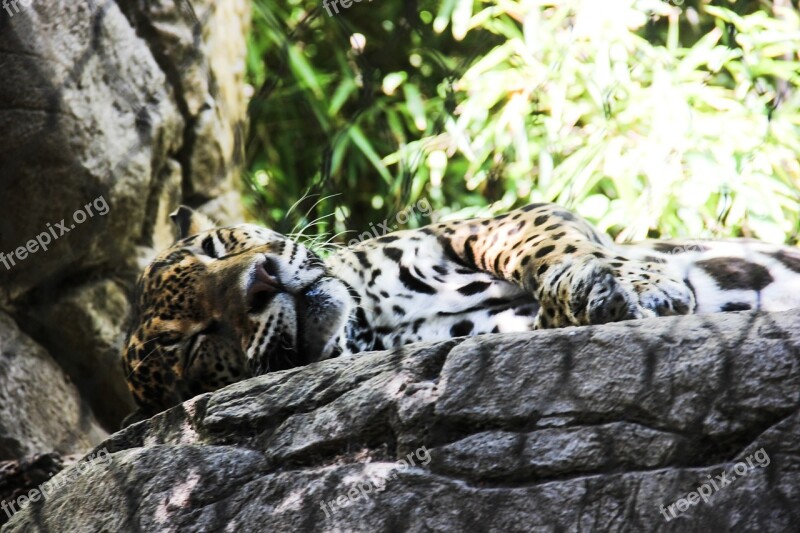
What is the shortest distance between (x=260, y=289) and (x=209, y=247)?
1.81 ft

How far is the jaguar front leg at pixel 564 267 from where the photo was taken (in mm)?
2953

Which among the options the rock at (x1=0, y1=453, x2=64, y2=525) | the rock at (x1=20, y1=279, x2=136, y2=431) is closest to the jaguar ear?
the rock at (x1=20, y1=279, x2=136, y2=431)

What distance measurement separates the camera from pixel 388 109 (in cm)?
668

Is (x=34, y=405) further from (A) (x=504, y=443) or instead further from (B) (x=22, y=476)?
(A) (x=504, y=443)

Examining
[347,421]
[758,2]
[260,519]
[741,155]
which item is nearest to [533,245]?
[347,421]

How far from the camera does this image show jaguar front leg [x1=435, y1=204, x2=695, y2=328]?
295 centimetres

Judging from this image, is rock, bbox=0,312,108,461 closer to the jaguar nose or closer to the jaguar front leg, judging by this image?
the jaguar nose

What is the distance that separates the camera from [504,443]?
231cm

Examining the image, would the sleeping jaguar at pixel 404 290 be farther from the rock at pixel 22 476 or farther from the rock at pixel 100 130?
the rock at pixel 100 130

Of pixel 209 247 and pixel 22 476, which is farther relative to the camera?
pixel 209 247

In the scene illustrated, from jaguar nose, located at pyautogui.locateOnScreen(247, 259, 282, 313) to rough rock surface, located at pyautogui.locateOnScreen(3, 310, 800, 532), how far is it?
564mm

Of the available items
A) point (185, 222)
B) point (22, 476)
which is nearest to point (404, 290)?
point (185, 222)

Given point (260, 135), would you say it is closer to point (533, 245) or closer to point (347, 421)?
point (533, 245)

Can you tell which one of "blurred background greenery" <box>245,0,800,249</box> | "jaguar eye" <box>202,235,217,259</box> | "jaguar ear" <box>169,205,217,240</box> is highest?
"jaguar ear" <box>169,205,217,240</box>
